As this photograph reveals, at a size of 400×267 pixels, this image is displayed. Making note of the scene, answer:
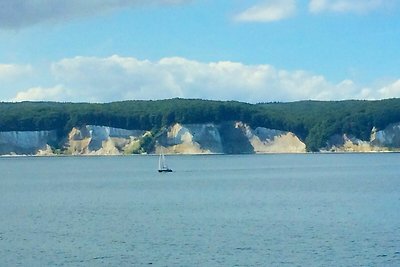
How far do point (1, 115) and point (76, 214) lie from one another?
13267 cm

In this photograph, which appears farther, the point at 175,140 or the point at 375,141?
the point at 375,141

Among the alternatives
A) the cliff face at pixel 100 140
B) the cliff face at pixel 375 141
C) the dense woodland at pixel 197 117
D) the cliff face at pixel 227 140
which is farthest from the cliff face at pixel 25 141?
the cliff face at pixel 375 141

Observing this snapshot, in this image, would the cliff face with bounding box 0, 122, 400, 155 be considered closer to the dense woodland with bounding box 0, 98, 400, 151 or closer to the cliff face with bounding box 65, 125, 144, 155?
the cliff face with bounding box 65, 125, 144, 155

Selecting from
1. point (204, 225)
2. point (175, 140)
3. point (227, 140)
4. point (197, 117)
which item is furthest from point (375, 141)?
point (204, 225)

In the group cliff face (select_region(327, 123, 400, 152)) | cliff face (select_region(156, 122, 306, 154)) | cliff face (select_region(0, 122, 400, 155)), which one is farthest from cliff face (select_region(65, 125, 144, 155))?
cliff face (select_region(327, 123, 400, 152))

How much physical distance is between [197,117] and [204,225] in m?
133

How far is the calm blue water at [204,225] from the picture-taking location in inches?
1411

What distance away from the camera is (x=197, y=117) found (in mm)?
177750

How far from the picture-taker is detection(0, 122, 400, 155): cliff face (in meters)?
177

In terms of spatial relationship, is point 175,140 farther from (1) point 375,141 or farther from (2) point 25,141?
(1) point 375,141

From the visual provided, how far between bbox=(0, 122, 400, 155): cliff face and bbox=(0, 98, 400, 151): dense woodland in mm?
1417

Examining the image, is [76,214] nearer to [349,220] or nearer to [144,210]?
[144,210]

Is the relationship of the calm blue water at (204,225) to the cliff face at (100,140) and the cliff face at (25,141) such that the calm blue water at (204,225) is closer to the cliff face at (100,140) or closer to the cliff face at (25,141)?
the cliff face at (100,140)

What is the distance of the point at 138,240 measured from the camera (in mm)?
40344
